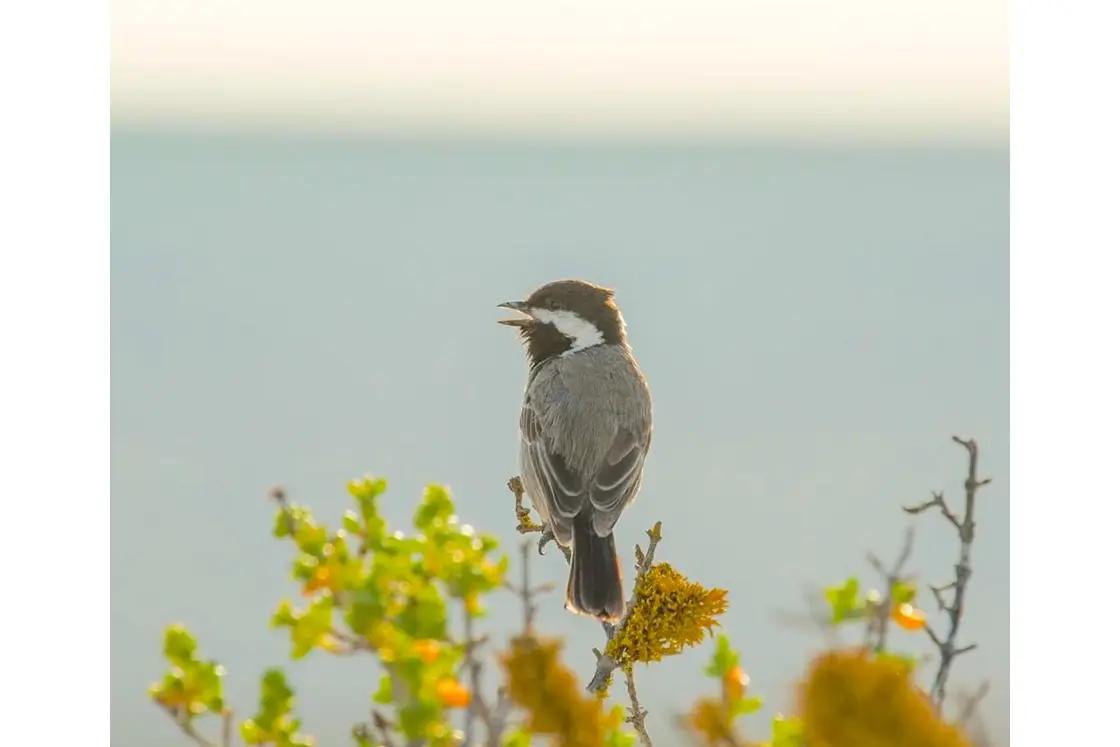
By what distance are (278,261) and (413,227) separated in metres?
0.39

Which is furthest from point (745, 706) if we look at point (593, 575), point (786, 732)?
point (593, 575)

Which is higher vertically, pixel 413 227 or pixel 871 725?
pixel 413 227

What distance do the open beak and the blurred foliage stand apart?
1842 millimetres

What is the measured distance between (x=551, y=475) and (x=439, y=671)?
171 centimetres

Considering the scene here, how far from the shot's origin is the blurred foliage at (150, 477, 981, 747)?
2.58 ft

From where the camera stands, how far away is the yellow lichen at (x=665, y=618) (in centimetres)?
137

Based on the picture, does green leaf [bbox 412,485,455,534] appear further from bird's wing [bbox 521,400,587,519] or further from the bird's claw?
the bird's claw

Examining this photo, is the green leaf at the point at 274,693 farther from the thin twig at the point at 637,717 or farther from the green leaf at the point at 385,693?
the thin twig at the point at 637,717

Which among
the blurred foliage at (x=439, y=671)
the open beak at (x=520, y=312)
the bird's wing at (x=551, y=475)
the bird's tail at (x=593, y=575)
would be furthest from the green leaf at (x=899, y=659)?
the open beak at (x=520, y=312)

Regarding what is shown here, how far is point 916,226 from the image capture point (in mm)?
3586

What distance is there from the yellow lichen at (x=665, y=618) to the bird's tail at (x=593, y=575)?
2.00ft

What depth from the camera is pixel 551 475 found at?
2598mm
